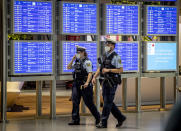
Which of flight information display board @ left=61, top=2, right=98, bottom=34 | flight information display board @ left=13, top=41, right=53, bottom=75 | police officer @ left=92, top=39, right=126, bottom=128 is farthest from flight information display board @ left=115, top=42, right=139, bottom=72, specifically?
police officer @ left=92, top=39, right=126, bottom=128

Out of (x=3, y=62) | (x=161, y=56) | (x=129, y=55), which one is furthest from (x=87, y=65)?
(x=161, y=56)

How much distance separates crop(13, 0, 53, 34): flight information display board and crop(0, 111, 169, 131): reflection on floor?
6.16 ft

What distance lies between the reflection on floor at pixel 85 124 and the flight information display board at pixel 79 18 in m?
1.93

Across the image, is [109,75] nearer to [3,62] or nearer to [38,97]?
[38,97]

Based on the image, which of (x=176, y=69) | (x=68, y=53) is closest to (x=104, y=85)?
(x=68, y=53)

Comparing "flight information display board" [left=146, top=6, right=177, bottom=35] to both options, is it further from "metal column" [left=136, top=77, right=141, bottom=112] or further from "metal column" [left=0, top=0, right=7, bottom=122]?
"metal column" [left=0, top=0, right=7, bottom=122]

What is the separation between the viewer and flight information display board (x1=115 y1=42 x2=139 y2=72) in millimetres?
8797

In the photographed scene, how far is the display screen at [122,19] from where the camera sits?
28.2 ft

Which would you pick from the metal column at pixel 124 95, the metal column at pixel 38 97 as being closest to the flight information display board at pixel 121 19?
the metal column at pixel 124 95

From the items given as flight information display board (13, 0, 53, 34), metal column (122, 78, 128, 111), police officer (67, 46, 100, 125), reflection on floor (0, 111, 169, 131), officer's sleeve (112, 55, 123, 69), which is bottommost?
reflection on floor (0, 111, 169, 131)

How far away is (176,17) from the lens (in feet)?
30.7

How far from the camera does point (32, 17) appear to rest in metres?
7.86

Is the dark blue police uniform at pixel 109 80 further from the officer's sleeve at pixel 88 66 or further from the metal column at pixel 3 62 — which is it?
the metal column at pixel 3 62

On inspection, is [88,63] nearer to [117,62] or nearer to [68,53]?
[117,62]
